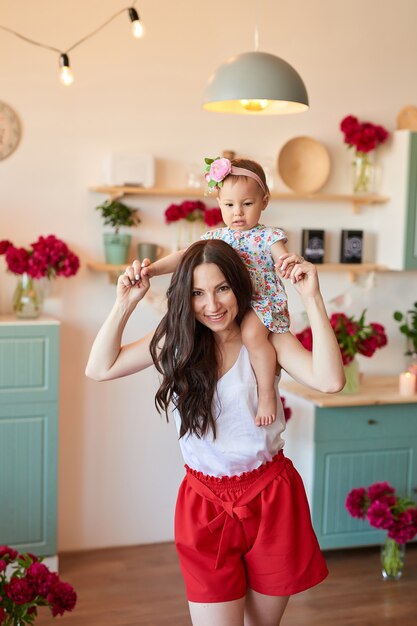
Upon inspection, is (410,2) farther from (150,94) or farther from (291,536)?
(291,536)

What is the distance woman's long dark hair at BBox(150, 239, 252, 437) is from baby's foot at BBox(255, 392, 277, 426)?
12 centimetres

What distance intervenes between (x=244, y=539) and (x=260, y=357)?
47 centimetres

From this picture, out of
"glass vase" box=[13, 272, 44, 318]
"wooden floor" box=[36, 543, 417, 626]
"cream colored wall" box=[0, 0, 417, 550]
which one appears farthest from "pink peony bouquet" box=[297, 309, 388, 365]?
"glass vase" box=[13, 272, 44, 318]

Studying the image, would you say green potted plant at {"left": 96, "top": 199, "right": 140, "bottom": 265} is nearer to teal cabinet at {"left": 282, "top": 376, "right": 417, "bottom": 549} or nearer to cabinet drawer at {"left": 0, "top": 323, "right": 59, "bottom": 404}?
cabinet drawer at {"left": 0, "top": 323, "right": 59, "bottom": 404}

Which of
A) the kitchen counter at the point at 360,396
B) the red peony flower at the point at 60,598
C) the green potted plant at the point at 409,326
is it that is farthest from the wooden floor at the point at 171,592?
the red peony flower at the point at 60,598

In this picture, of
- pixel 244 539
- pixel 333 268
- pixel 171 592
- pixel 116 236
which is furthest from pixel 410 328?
pixel 244 539

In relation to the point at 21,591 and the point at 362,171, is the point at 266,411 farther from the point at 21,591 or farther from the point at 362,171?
the point at 362,171

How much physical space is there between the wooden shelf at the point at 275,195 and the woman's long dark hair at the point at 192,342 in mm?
1845

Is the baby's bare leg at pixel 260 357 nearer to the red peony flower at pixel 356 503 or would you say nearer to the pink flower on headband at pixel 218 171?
the pink flower on headband at pixel 218 171

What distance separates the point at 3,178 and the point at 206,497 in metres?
2.24

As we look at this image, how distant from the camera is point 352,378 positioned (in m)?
4.09

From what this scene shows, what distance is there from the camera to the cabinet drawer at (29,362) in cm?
372

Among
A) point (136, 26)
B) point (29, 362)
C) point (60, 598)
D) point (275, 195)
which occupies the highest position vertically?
point (136, 26)

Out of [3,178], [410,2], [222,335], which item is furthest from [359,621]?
[410,2]
